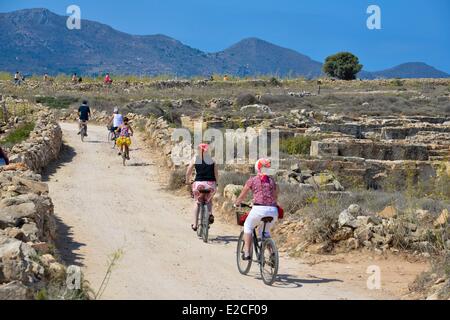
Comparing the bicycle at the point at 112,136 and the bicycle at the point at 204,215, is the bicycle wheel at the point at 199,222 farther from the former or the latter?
the bicycle at the point at 112,136

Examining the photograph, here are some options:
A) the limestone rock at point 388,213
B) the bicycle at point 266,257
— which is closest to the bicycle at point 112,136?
the limestone rock at point 388,213

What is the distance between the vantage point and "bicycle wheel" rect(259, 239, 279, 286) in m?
8.20

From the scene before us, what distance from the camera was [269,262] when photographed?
8.36 metres

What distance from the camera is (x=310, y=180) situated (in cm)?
1422

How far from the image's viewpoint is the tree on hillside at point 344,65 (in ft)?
253

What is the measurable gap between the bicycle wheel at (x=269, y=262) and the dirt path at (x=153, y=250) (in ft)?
0.42

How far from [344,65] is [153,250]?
69632 millimetres

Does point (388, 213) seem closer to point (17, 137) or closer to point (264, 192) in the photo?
point (264, 192)

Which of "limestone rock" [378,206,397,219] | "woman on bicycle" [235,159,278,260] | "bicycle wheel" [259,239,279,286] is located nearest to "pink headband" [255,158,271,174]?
"woman on bicycle" [235,159,278,260]

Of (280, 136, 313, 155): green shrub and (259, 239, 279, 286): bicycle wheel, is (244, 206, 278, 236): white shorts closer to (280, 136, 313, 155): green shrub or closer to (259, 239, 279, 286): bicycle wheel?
(259, 239, 279, 286): bicycle wheel

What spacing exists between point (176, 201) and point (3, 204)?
5.63 m

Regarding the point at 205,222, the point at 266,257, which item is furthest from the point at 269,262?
the point at 205,222

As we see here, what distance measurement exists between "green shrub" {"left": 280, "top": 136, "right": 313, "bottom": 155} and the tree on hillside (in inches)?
2304

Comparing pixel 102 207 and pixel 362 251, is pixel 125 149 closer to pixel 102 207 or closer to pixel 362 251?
pixel 102 207
